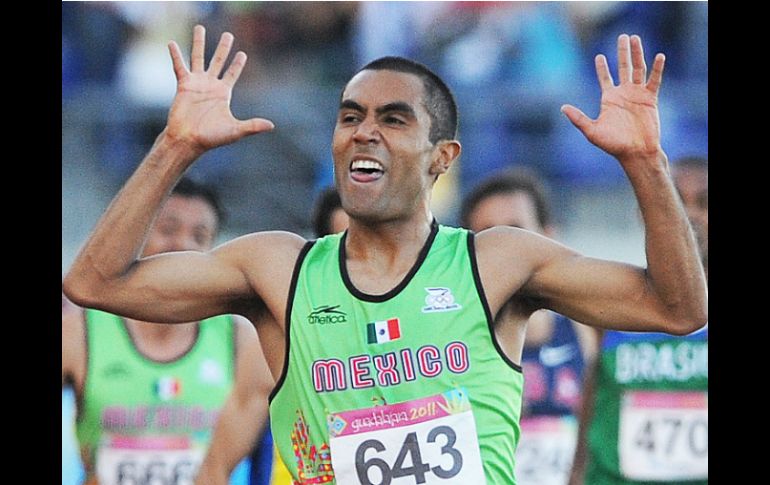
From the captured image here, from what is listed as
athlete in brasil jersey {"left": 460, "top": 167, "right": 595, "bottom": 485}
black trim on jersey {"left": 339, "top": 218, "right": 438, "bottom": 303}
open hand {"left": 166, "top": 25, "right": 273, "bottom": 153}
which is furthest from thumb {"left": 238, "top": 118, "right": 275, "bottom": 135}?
athlete in brasil jersey {"left": 460, "top": 167, "right": 595, "bottom": 485}

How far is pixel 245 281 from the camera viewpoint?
4.97 meters

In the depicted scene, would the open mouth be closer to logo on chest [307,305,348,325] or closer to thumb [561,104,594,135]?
logo on chest [307,305,348,325]

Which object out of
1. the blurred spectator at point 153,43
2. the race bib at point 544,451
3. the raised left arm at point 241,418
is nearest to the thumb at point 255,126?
the raised left arm at point 241,418

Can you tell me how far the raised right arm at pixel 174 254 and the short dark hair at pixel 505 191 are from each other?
4.18m

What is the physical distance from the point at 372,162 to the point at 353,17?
5.40 m

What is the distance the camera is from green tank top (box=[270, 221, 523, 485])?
4688mm

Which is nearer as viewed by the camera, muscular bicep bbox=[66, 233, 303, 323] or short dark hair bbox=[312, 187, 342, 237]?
muscular bicep bbox=[66, 233, 303, 323]

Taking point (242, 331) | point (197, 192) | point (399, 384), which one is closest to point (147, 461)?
point (242, 331)

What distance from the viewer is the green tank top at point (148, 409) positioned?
832 centimetres

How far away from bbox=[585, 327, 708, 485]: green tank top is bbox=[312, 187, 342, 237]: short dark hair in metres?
1.85

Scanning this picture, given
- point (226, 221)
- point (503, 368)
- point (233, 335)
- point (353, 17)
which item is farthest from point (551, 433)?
point (503, 368)

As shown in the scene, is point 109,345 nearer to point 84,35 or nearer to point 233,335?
point 233,335

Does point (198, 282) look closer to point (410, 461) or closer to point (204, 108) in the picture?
point (204, 108)

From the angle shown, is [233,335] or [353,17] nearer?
[233,335]
